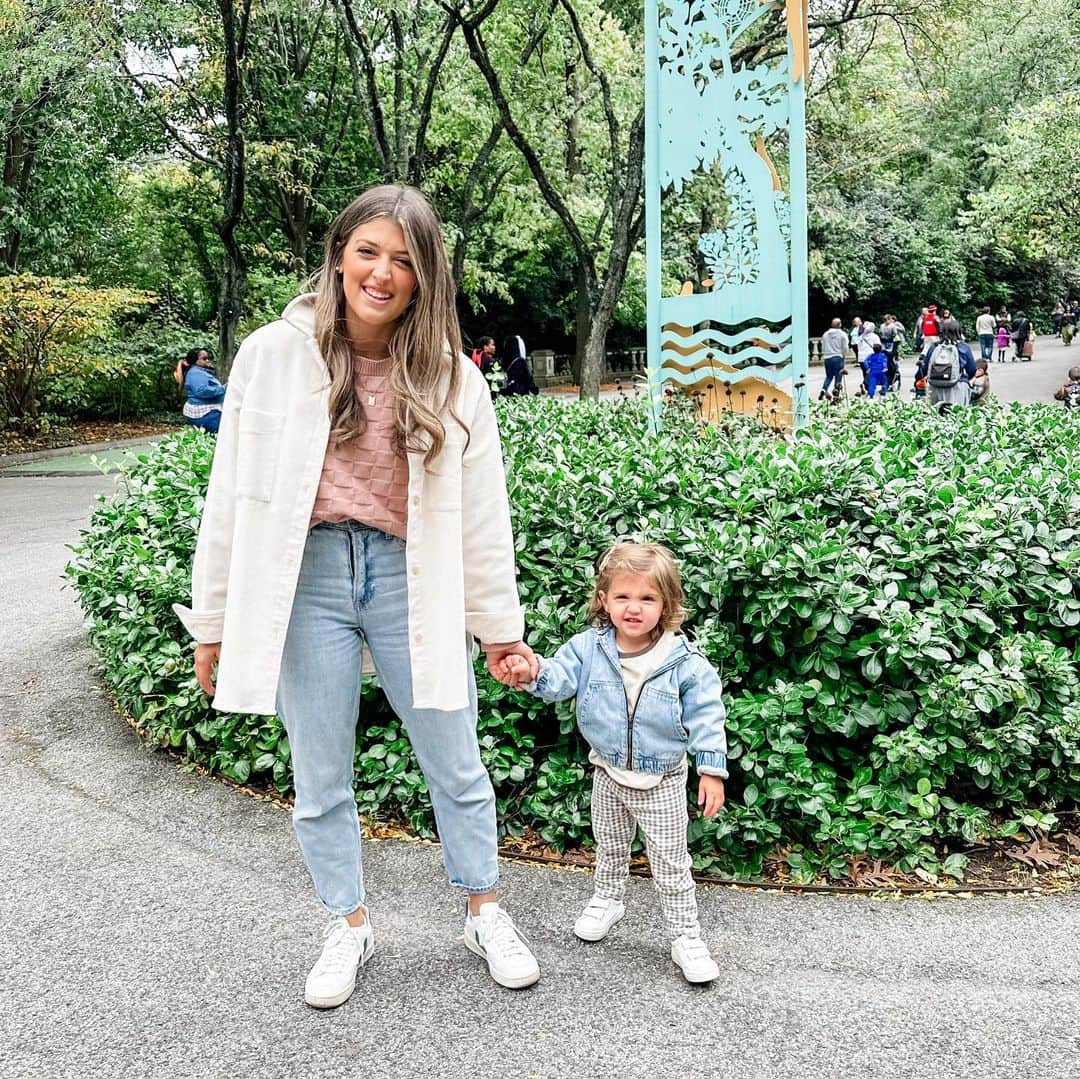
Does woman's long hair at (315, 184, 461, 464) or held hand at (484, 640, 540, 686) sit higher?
woman's long hair at (315, 184, 461, 464)

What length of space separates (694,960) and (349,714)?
41.8 inches

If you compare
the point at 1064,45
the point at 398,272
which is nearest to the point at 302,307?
the point at 398,272

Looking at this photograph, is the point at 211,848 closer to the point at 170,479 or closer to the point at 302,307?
the point at 302,307

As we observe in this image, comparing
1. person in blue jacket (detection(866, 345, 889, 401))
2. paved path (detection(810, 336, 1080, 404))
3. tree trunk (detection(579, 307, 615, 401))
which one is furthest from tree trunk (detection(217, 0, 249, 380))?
person in blue jacket (detection(866, 345, 889, 401))

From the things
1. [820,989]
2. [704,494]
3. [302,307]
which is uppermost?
[302,307]

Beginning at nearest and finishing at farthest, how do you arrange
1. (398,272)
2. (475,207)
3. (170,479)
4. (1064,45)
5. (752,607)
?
(398,272), (752,607), (170,479), (475,207), (1064,45)

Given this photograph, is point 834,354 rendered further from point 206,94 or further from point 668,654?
point 668,654

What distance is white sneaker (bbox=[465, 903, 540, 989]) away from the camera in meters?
2.76

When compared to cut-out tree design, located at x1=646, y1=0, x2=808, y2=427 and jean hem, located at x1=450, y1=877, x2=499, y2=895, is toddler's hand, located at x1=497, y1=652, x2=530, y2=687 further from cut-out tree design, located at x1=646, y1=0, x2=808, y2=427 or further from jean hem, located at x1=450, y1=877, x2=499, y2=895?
cut-out tree design, located at x1=646, y1=0, x2=808, y2=427

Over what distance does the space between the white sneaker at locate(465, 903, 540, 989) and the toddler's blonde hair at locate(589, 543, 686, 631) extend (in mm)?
860

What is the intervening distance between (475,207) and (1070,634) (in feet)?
70.8

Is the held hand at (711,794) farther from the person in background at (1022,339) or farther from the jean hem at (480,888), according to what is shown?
the person in background at (1022,339)

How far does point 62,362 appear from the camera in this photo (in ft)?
63.7

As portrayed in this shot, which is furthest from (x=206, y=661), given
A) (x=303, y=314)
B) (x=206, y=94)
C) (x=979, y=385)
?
(x=206, y=94)
